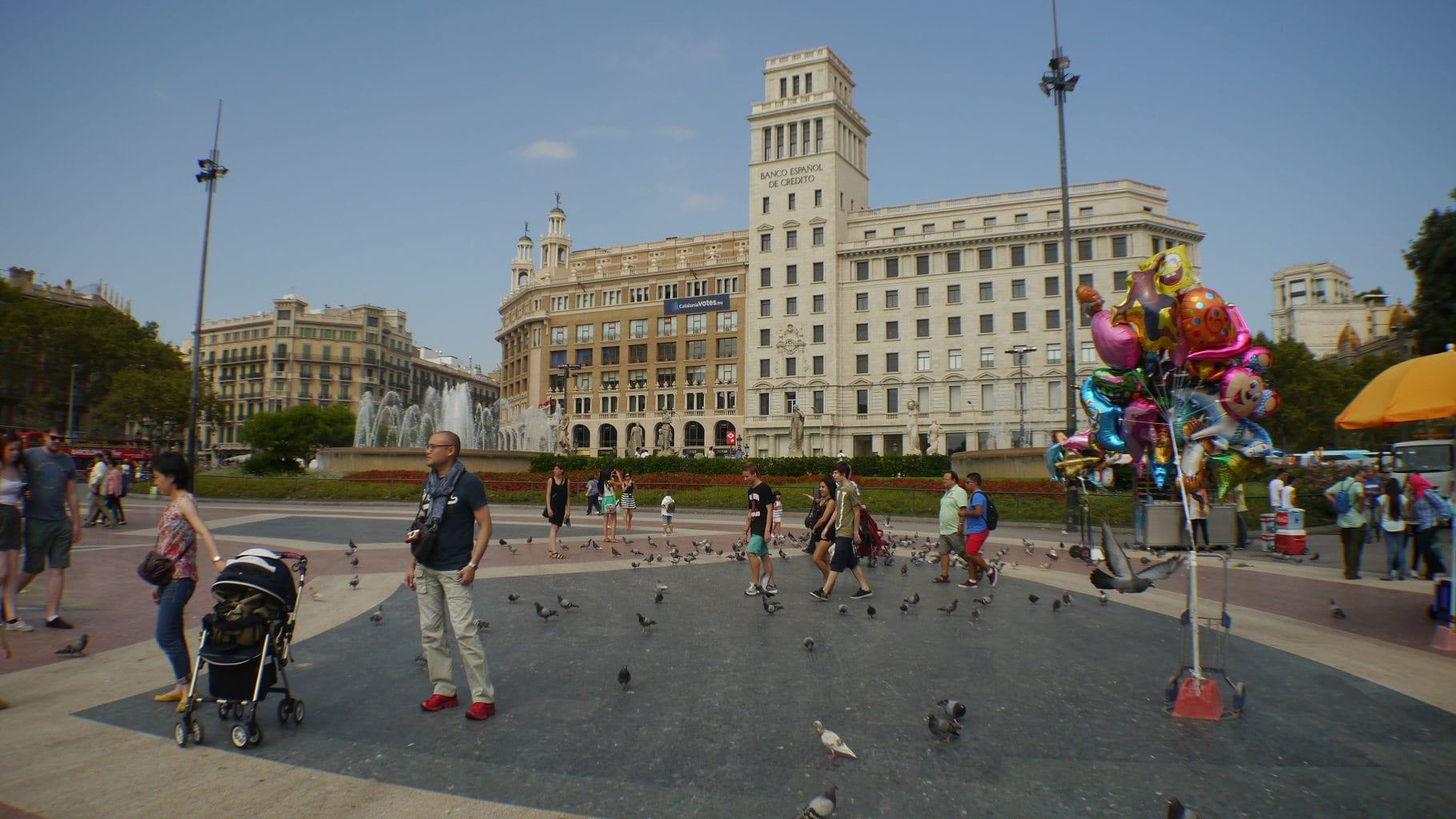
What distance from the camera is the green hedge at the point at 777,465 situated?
36281 mm

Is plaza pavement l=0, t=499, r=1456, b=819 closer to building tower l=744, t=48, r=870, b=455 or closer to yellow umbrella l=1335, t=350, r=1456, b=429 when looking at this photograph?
yellow umbrella l=1335, t=350, r=1456, b=429

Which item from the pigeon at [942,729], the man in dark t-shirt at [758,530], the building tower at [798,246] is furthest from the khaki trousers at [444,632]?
the building tower at [798,246]

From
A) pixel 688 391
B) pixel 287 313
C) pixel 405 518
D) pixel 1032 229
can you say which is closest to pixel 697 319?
pixel 688 391

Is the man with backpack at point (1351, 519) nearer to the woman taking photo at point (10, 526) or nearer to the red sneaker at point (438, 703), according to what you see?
the red sneaker at point (438, 703)

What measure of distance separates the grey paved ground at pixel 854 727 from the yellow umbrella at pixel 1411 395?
8.71ft

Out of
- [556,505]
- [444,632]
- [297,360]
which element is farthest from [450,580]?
[297,360]

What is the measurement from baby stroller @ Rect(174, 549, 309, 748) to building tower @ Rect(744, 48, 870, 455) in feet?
187

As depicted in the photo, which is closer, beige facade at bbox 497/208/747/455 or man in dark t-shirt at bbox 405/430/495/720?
man in dark t-shirt at bbox 405/430/495/720

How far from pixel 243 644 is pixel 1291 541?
18.1m

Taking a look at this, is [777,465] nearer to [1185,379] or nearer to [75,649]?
[1185,379]

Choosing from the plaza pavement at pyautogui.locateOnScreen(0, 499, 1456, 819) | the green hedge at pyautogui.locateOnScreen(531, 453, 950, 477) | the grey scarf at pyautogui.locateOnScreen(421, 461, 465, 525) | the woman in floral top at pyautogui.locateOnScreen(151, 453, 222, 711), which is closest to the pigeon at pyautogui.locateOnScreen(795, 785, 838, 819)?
the plaza pavement at pyautogui.locateOnScreen(0, 499, 1456, 819)

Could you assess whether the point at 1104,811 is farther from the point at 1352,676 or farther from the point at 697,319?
the point at 697,319

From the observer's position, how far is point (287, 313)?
3814 inches

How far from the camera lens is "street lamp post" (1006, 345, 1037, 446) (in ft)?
176
